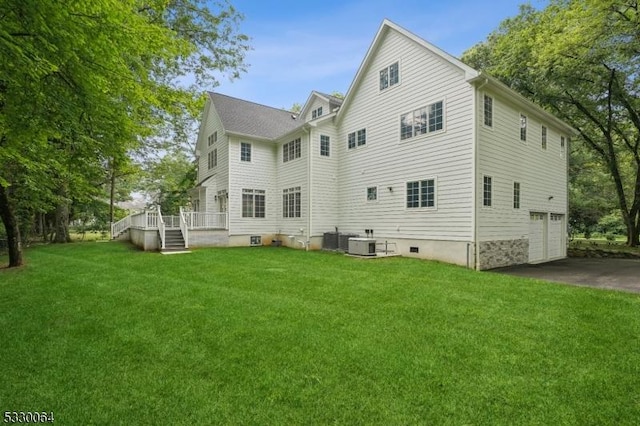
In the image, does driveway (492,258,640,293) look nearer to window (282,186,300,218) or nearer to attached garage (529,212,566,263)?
attached garage (529,212,566,263)

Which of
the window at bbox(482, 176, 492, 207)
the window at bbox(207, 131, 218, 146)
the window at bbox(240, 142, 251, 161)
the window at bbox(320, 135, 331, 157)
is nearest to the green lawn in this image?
the window at bbox(482, 176, 492, 207)

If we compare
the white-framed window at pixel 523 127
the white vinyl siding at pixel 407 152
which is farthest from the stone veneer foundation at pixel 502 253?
the white-framed window at pixel 523 127

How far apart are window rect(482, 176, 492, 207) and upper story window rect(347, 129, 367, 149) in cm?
551

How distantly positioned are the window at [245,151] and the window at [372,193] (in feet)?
22.9

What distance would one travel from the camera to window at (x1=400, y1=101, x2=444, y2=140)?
11.1 m

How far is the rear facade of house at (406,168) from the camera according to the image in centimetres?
1048

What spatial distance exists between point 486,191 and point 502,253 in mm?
2306

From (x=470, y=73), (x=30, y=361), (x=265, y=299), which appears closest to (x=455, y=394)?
(x=265, y=299)

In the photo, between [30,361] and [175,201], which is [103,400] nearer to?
[30,361]

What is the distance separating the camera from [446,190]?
10789mm

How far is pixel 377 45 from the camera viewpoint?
13469 millimetres

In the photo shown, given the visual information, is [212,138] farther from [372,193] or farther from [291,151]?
[372,193]

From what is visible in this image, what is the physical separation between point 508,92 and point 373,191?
5975 mm

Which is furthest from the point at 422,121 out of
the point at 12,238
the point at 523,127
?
the point at 12,238
